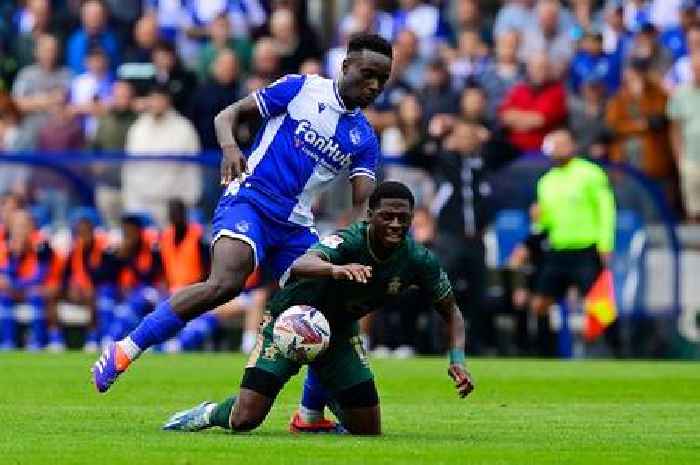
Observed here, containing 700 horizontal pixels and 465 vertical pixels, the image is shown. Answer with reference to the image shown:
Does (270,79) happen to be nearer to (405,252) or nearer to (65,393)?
(65,393)

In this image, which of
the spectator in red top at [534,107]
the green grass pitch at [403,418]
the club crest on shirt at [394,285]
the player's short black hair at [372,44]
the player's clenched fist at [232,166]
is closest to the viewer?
the green grass pitch at [403,418]

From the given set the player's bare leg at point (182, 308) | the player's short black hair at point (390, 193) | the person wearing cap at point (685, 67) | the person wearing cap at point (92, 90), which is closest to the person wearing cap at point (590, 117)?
the person wearing cap at point (685, 67)

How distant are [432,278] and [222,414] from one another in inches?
55.7

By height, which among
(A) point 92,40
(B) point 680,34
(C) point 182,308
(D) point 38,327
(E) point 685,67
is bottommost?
(D) point 38,327

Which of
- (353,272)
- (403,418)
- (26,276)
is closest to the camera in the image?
(353,272)

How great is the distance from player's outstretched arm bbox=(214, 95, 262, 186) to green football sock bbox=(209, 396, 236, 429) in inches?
54.4

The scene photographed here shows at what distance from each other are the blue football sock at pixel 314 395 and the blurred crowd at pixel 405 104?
11.1 meters

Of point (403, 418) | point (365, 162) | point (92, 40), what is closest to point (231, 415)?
point (403, 418)

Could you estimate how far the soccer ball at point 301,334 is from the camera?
1136cm

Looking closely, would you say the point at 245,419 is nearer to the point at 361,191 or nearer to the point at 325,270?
the point at 325,270

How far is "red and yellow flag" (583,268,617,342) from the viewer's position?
23359 millimetres

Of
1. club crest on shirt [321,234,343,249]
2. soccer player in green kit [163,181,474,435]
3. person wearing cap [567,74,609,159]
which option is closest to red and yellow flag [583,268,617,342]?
person wearing cap [567,74,609,159]

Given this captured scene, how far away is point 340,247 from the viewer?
11320mm

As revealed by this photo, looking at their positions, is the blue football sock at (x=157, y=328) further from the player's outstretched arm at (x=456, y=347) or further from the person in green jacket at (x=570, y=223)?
the person in green jacket at (x=570, y=223)
